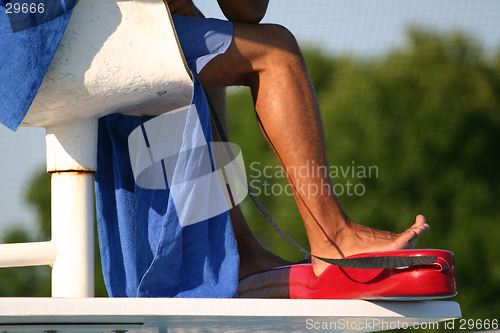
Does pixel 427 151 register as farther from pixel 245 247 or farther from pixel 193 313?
pixel 193 313

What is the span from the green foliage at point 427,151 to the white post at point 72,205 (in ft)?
21.5

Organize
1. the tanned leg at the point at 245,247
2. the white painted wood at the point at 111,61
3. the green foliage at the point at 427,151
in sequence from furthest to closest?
the green foliage at the point at 427,151
the tanned leg at the point at 245,247
the white painted wood at the point at 111,61

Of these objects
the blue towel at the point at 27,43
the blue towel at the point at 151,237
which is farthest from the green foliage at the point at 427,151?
the blue towel at the point at 27,43

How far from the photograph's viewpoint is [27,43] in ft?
2.39

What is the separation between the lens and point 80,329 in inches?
28.9

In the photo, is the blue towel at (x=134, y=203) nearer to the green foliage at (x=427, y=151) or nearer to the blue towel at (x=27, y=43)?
the blue towel at (x=27, y=43)

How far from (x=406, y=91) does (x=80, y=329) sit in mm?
8841

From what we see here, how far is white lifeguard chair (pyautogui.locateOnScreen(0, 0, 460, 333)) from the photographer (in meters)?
0.68

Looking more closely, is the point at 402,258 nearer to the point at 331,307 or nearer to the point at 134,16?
the point at 331,307

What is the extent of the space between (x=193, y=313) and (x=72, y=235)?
0.24 metres

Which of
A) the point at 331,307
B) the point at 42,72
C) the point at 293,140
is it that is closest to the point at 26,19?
the point at 42,72

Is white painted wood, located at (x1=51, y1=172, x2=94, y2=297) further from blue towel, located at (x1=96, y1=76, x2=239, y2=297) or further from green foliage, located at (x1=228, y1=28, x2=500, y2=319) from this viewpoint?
green foliage, located at (x1=228, y1=28, x2=500, y2=319)

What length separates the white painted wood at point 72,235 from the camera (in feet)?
2.65

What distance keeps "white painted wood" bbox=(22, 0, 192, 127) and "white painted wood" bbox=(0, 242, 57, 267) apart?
0.18 meters
